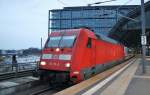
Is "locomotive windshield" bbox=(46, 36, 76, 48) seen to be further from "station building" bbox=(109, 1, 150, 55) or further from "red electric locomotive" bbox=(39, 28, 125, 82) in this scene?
"station building" bbox=(109, 1, 150, 55)

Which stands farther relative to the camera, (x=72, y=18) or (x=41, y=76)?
(x=72, y=18)

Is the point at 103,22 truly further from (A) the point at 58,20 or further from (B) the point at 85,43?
(B) the point at 85,43

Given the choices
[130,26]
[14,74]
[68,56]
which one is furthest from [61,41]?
[130,26]

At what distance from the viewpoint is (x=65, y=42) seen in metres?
16.1

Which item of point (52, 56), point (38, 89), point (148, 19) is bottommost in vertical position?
point (38, 89)

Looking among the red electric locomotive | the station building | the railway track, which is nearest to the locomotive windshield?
the red electric locomotive

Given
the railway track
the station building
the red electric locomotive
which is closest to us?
the red electric locomotive

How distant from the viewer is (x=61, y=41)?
16.3 metres

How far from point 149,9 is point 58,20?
2781 centimetres

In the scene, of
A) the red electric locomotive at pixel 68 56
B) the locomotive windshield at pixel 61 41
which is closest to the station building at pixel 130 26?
the red electric locomotive at pixel 68 56

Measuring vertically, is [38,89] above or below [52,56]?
below

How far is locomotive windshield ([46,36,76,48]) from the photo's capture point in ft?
52.3

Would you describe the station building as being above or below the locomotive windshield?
A: above

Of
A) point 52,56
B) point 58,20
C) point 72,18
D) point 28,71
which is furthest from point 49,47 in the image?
point 58,20
